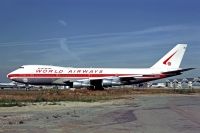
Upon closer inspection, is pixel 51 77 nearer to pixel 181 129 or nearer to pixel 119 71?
pixel 119 71

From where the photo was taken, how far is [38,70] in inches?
A: 3127

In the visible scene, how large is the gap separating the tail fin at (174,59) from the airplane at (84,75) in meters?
2.16

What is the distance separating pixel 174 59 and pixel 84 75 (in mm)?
18665

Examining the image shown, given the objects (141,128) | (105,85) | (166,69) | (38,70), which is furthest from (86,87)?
(141,128)

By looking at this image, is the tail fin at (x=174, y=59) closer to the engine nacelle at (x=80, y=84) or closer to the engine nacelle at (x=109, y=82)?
the engine nacelle at (x=109, y=82)

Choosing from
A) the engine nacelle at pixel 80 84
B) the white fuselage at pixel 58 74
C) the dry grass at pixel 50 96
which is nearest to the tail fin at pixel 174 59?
the white fuselage at pixel 58 74

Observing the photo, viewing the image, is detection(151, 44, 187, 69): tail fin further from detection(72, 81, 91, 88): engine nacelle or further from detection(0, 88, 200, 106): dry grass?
detection(0, 88, 200, 106): dry grass

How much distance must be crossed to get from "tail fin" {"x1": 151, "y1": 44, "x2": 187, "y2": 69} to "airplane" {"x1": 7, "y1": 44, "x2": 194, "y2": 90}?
216 centimetres

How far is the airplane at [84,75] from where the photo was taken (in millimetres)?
78812

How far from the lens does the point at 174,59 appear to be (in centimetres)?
8719

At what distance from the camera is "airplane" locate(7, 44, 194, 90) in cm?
7881

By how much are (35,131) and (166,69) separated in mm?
73509

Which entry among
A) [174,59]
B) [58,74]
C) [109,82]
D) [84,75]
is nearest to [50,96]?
[109,82]

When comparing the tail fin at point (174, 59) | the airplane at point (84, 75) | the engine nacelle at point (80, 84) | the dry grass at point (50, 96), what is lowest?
the dry grass at point (50, 96)
